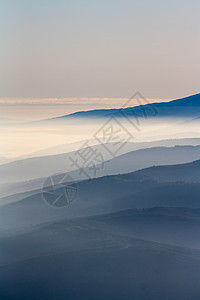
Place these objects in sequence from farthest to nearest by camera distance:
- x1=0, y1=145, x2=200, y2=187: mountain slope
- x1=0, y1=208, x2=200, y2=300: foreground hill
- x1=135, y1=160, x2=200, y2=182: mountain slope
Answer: x1=0, y1=145, x2=200, y2=187: mountain slope → x1=135, y1=160, x2=200, y2=182: mountain slope → x1=0, y1=208, x2=200, y2=300: foreground hill

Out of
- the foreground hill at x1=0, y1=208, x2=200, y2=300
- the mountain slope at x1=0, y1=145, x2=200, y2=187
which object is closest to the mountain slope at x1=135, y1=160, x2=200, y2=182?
the mountain slope at x1=0, y1=145, x2=200, y2=187

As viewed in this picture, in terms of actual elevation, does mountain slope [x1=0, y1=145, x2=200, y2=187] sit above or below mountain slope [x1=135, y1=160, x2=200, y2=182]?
above

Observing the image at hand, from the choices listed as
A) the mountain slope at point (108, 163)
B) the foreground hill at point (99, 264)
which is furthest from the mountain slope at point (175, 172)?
the foreground hill at point (99, 264)

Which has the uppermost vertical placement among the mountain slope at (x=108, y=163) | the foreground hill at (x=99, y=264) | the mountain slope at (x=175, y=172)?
the mountain slope at (x=108, y=163)

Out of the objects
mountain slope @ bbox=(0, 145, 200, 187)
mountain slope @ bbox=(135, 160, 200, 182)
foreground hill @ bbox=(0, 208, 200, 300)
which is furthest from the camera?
mountain slope @ bbox=(0, 145, 200, 187)

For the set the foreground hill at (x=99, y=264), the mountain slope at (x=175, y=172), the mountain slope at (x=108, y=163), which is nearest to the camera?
the foreground hill at (x=99, y=264)

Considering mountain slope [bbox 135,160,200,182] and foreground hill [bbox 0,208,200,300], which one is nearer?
foreground hill [bbox 0,208,200,300]

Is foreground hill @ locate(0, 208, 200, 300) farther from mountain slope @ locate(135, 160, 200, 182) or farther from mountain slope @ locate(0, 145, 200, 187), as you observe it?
mountain slope @ locate(0, 145, 200, 187)

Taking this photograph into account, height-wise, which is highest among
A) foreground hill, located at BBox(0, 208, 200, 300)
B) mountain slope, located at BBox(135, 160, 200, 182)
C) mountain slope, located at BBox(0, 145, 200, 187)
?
mountain slope, located at BBox(0, 145, 200, 187)

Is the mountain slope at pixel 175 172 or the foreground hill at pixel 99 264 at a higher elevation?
the mountain slope at pixel 175 172

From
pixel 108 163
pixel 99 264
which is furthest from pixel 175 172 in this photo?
pixel 99 264

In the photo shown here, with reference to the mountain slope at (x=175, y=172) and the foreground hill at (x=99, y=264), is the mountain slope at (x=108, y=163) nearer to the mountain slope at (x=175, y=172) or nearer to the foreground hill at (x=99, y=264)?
the mountain slope at (x=175, y=172)
